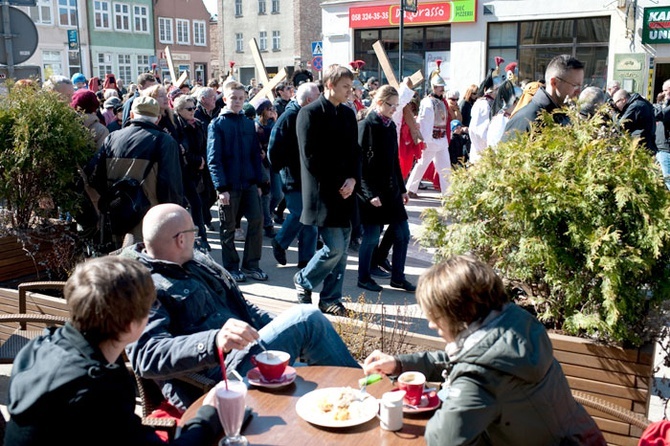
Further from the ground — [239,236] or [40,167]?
[40,167]

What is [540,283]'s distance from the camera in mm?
3795

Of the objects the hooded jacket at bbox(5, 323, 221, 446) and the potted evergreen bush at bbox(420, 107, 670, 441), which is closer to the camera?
the hooded jacket at bbox(5, 323, 221, 446)

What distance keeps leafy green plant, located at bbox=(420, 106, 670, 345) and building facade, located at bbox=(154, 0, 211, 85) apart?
51.6m

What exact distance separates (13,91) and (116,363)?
4.32m

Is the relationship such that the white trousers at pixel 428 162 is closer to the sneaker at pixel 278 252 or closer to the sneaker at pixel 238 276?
the sneaker at pixel 278 252

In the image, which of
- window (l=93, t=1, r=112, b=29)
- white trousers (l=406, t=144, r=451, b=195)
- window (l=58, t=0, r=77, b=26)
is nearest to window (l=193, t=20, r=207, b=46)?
window (l=93, t=1, r=112, b=29)

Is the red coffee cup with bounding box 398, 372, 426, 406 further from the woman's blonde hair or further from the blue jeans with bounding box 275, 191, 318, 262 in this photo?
the blue jeans with bounding box 275, 191, 318, 262

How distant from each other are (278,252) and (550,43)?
2071 cm

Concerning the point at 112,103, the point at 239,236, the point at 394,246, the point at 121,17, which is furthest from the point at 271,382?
the point at 121,17

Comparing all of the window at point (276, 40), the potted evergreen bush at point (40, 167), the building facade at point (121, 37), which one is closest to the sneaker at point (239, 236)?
the potted evergreen bush at point (40, 167)

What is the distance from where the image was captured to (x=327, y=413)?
8.63 ft

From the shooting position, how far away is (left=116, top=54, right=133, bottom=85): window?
49.6m

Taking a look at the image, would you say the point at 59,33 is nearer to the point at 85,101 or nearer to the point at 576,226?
the point at 85,101

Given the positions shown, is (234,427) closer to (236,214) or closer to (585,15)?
(236,214)
